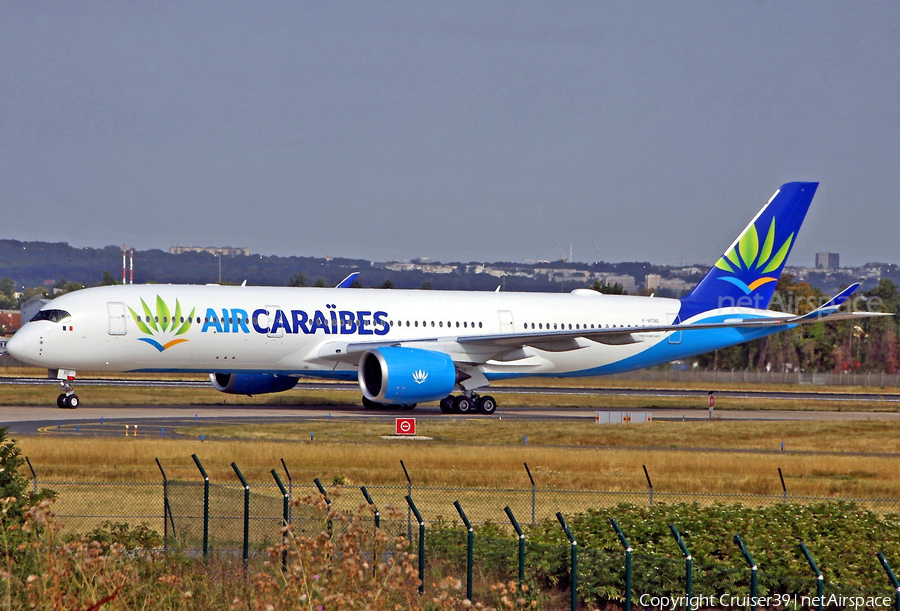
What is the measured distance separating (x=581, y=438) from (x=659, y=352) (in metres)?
15.2

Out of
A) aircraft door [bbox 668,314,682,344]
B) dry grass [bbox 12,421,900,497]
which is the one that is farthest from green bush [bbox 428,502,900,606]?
aircraft door [bbox 668,314,682,344]

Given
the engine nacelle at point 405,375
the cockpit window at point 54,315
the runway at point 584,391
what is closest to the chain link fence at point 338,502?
the engine nacelle at point 405,375

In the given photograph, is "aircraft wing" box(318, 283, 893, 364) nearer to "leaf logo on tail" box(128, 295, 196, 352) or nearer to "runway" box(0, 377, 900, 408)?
"leaf logo on tail" box(128, 295, 196, 352)

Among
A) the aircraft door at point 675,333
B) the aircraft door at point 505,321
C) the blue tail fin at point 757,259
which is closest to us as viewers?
the aircraft door at point 505,321

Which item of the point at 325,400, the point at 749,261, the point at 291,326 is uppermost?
the point at 749,261

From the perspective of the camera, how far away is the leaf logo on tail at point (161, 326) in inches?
1681

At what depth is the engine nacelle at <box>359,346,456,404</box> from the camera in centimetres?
4247

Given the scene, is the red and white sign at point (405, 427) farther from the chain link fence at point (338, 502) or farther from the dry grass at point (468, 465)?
the chain link fence at point (338, 502)

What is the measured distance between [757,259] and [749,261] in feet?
1.38

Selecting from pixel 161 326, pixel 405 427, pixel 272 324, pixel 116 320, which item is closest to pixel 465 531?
pixel 405 427

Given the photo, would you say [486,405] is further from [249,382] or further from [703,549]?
[703,549]

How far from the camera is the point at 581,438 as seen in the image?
3894cm

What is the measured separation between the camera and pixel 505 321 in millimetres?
49844

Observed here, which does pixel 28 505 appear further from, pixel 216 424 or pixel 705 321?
pixel 705 321
